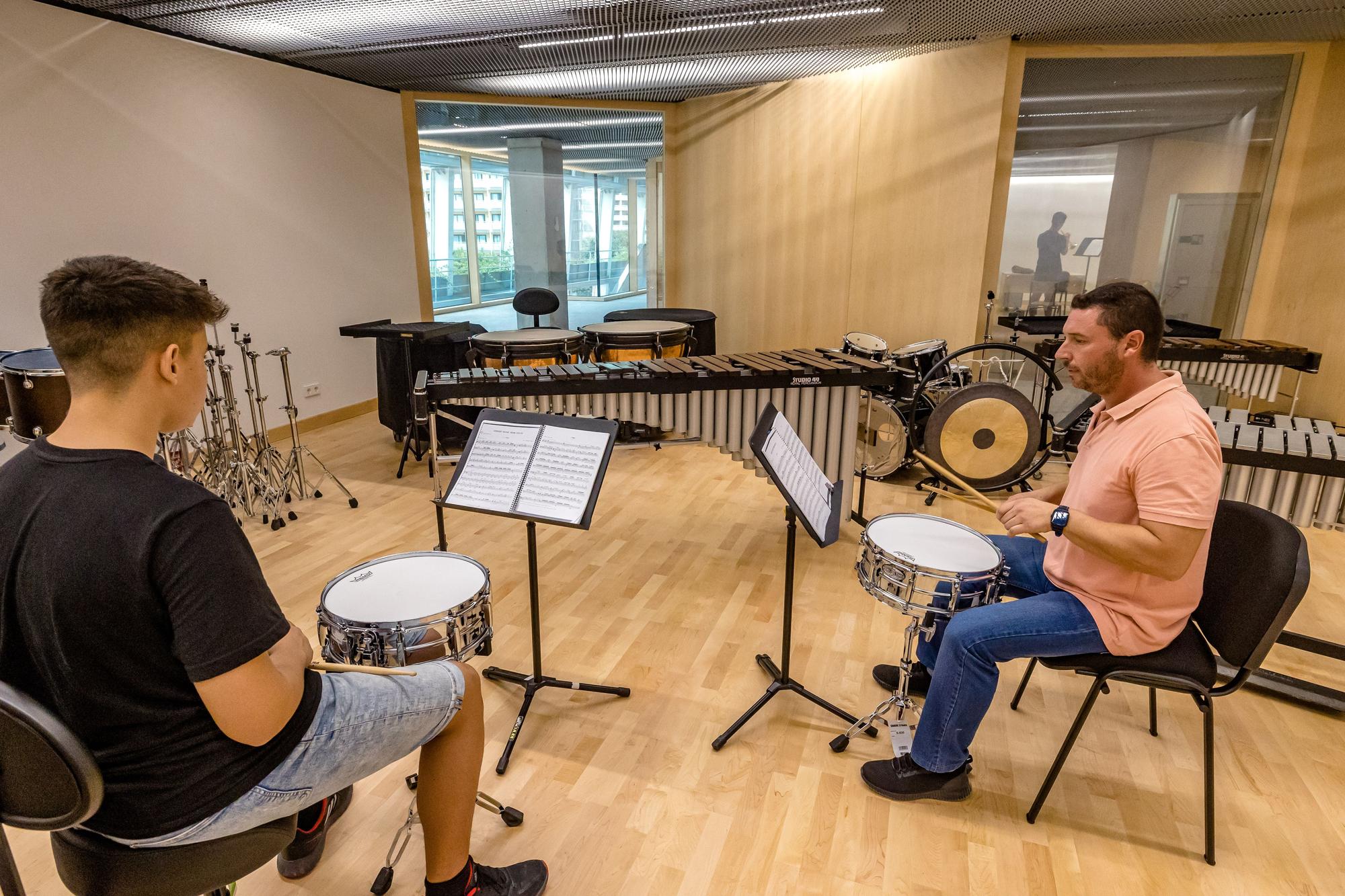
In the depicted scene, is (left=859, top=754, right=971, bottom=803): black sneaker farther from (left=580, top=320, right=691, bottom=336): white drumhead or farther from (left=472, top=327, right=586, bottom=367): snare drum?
(left=580, top=320, right=691, bottom=336): white drumhead

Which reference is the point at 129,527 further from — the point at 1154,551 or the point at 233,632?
the point at 1154,551

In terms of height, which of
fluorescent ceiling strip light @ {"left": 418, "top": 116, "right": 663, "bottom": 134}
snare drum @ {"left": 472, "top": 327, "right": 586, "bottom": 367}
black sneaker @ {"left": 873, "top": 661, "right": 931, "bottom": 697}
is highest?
fluorescent ceiling strip light @ {"left": 418, "top": 116, "right": 663, "bottom": 134}

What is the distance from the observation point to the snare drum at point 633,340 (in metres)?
4.93

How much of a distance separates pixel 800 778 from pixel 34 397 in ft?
11.3

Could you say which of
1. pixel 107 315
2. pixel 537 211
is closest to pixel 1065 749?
pixel 107 315

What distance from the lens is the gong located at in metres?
4.42

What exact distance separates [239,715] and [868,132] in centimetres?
614

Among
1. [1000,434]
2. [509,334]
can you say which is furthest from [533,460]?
[1000,434]

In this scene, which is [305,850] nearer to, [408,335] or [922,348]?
[408,335]

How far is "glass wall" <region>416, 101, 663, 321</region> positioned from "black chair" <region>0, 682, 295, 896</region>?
668cm

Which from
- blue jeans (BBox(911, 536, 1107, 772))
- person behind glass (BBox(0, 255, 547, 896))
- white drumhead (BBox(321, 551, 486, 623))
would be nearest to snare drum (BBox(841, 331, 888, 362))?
blue jeans (BBox(911, 536, 1107, 772))

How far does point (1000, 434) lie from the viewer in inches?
176

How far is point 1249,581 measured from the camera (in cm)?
192

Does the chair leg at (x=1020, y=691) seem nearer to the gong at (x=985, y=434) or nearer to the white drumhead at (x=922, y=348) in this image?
the gong at (x=985, y=434)
